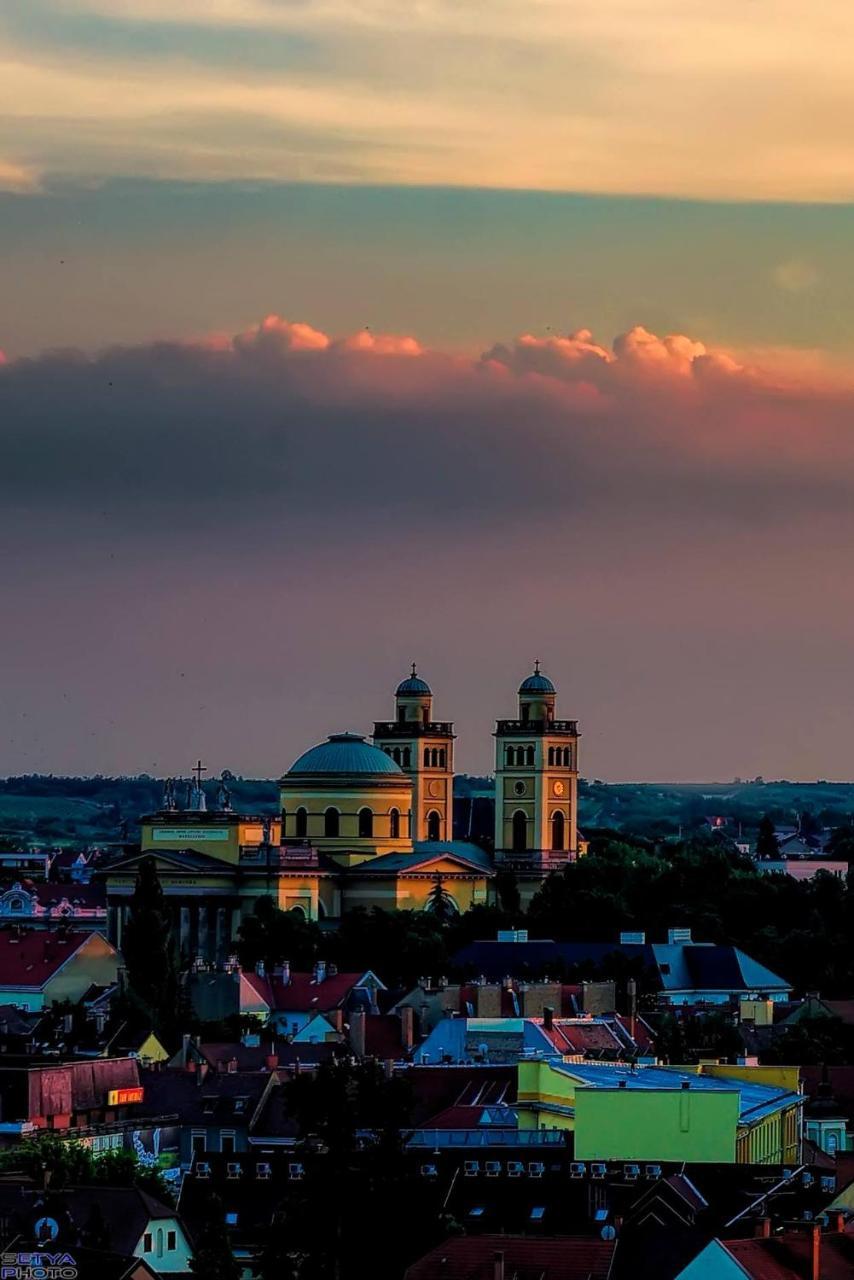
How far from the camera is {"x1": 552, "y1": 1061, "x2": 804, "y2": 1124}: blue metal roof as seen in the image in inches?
3071

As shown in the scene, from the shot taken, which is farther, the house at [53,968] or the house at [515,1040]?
the house at [53,968]

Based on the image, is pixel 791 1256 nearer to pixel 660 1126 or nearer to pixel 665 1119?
pixel 660 1126

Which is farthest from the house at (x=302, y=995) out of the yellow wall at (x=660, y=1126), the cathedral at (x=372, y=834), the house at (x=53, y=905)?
the yellow wall at (x=660, y=1126)

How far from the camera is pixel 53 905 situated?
586 ft

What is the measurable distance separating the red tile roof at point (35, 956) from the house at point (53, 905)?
78.4 ft

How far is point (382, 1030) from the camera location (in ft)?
341

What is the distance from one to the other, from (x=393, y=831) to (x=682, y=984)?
1588 inches

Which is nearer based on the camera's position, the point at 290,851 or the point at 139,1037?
the point at 139,1037

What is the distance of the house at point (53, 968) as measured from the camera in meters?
134

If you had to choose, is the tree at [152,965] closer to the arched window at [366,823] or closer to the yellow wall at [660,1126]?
the yellow wall at [660,1126]

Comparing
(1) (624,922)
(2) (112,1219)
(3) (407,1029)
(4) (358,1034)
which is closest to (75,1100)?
(4) (358,1034)

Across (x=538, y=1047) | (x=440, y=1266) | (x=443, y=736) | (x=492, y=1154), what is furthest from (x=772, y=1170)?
(x=443, y=736)

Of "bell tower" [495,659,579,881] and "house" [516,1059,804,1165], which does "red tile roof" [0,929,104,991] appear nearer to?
"bell tower" [495,659,579,881]

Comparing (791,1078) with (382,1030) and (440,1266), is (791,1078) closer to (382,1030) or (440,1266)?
(382,1030)
